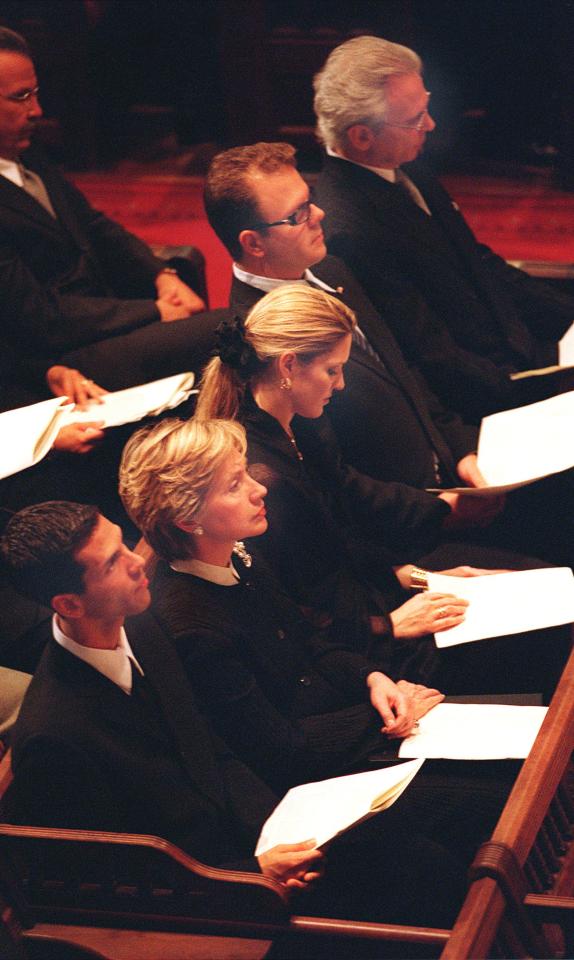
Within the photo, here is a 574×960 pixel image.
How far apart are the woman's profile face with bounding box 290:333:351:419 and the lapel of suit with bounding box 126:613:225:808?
69cm

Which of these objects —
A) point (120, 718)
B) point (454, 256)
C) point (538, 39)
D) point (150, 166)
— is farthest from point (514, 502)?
point (150, 166)

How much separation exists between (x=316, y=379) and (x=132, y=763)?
96 cm

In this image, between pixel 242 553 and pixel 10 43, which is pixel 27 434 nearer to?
pixel 242 553

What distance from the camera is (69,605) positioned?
6.21 feet

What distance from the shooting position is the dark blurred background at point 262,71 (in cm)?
536

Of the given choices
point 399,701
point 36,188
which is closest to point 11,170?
point 36,188

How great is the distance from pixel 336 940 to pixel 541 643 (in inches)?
36.2

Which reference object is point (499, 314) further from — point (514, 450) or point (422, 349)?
point (514, 450)

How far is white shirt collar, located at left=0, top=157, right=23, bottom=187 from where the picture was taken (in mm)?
3559

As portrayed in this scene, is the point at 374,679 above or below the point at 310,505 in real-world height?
below

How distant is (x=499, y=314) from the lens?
3459 mm

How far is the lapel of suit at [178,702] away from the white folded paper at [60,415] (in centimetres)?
58

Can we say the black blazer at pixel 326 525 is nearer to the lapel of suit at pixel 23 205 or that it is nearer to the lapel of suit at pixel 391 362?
the lapel of suit at pixel 391 362

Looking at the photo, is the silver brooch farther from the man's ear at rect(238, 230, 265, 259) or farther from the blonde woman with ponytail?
the man's ear at rect(238, 230, 265, 259)
